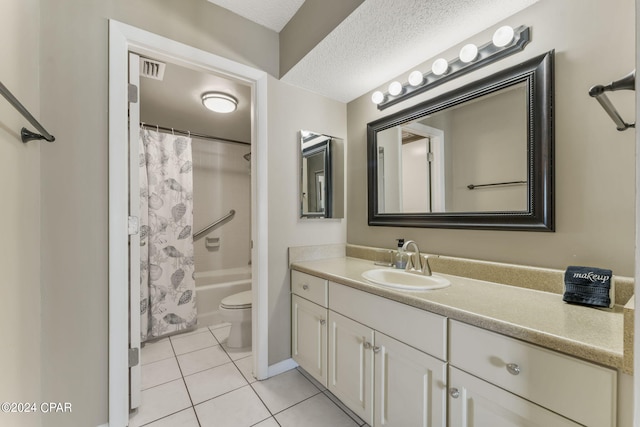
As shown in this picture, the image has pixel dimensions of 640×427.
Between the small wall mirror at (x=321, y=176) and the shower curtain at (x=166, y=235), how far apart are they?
1481 mm

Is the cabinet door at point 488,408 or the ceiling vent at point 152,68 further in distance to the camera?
the ceiling vent at point 152,68

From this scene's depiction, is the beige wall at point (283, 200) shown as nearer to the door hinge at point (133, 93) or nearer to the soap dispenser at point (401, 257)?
the soap dispenser at point (401, 257)

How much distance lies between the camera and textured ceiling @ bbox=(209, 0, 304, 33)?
1.56 metres

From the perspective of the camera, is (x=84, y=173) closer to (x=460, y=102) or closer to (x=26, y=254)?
(x=26, y=254)

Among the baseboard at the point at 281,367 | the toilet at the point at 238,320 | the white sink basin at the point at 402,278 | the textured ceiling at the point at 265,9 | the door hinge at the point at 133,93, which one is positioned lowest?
the baseboard at the point at 281,367

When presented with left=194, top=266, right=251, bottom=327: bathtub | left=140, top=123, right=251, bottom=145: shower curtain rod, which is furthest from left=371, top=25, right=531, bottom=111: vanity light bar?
left=194, top=266, right=251, bottom=327: bathtub

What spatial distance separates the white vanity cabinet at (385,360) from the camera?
0.96 metres

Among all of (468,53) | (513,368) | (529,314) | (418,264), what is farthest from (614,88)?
(418,264)

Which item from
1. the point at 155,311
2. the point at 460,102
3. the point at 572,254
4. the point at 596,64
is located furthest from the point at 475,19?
the point at 155,311

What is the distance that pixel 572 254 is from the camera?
1027 mm

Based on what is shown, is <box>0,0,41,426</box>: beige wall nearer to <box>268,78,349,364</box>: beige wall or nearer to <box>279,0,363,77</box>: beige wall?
<box>268,78,349,364</box>: beige wall

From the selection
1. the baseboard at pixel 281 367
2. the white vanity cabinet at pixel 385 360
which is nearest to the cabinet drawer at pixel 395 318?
the white vanity cabinet at pixel 385 360

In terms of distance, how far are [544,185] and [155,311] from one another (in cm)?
302

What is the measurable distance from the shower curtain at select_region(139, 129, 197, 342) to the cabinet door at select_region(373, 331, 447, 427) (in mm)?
2120
